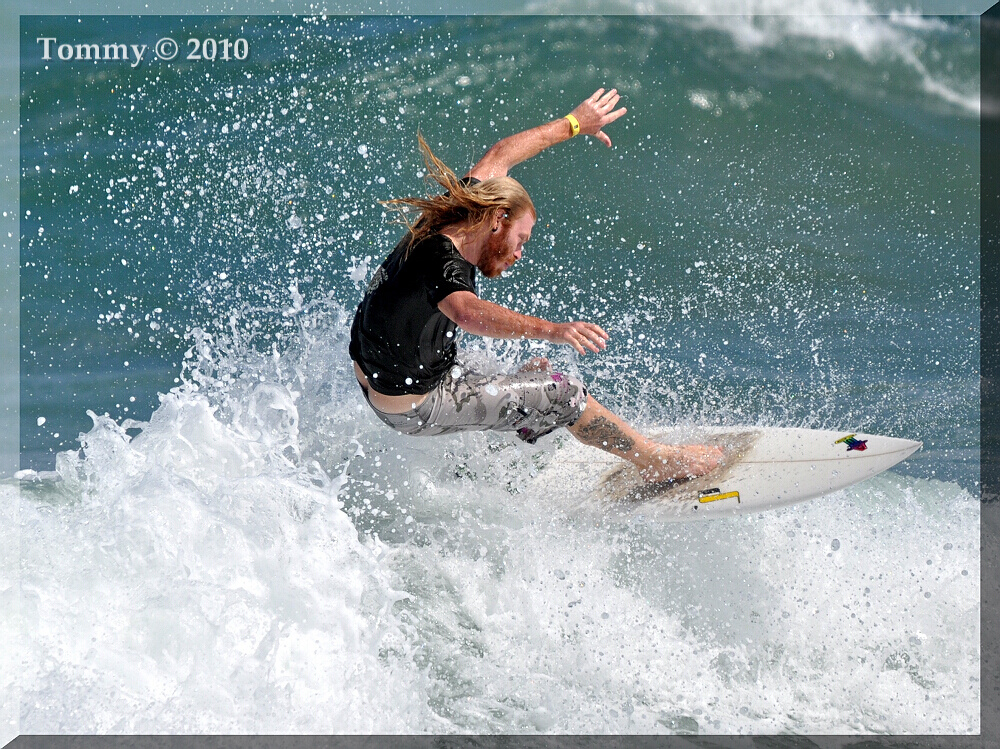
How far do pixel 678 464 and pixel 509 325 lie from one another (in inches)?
78.6

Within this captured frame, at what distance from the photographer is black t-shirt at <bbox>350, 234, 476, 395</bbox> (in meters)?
3.43

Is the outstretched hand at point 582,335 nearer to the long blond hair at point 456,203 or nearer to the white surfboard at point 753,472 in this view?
the long blond hair at point 456,203

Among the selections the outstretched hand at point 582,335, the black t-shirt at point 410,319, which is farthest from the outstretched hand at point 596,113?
the outstretched hand at point 582,335

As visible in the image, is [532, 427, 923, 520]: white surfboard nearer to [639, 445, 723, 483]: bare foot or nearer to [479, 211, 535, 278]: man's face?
[639, 445, 723, 483]: bare foot

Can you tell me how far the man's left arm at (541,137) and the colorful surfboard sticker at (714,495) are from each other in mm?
2236

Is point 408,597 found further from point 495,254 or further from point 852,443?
point 852,443

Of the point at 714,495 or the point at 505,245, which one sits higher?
the point at 505,245

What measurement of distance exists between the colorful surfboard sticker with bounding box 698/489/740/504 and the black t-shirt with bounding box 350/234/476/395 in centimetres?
187

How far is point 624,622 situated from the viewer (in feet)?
13.5

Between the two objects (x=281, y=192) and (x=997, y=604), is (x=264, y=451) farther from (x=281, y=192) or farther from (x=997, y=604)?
(x=997, y=604)

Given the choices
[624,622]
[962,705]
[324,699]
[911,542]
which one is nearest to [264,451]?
[324,699]

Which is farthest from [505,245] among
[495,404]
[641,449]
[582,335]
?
[641,449]

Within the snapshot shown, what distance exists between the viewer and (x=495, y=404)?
4.07 metres

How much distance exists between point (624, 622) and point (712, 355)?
5226 mm
